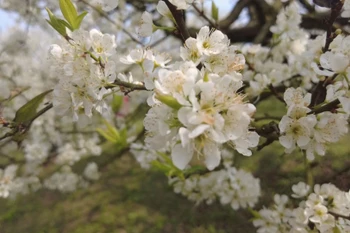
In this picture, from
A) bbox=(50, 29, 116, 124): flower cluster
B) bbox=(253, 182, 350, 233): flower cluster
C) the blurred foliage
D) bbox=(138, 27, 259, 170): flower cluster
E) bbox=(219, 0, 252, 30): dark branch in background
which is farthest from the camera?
bbox=(219, 0, 252, 30): dark branch in background

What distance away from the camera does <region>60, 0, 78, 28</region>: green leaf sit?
3.18ft

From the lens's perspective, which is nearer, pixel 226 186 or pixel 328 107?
pixel 328 107

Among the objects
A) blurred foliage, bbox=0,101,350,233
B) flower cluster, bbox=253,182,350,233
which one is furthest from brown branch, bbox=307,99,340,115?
blurred foliage, bbox=0,101,350,233

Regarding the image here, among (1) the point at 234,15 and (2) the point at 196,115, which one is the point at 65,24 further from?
(1) the point at 234,15

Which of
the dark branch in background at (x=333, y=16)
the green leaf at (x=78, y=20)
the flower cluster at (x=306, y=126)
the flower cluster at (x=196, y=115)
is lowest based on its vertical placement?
the flower cluster at (x=306, y=126)

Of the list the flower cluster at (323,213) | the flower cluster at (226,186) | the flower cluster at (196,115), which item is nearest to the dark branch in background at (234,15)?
the flower cluster at (226,186)

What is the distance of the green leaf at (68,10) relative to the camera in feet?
3.18

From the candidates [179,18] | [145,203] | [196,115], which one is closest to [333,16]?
[179,18]

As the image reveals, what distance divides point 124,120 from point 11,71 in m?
2.28

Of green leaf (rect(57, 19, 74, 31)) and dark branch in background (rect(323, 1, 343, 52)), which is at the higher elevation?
green leaf (rect(57, 19, 74, 31))

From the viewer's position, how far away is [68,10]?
972mm

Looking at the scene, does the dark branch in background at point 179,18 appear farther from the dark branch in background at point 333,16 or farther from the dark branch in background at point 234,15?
the dark branch in background at point 234,15

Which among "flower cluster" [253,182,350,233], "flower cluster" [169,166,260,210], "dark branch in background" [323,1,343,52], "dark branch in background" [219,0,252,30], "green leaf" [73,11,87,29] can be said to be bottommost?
"flower cluster" [169,166,260,210]

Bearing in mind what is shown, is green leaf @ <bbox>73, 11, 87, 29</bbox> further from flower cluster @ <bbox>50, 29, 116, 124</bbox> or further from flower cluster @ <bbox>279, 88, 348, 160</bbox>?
flower cluster @ <bbox>279, 88, 348, 160</bbox>
